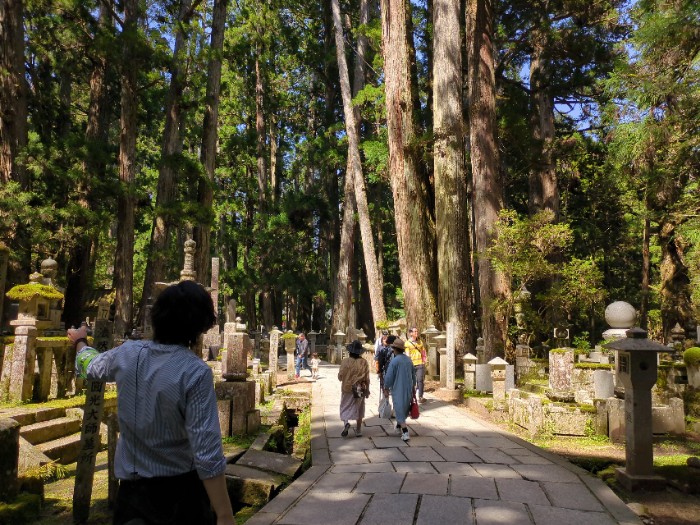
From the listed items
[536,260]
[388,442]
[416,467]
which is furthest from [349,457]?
[536,260]

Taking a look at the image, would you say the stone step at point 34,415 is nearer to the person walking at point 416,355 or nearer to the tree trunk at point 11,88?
the person walking at point 416,355

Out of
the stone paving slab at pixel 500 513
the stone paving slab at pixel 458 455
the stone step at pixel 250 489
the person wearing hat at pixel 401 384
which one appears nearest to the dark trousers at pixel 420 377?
the person wearing hat at pixel 401 384

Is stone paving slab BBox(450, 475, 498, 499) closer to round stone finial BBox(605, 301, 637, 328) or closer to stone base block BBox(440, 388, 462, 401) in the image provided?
stone base block BBox(440, 388, 462, 401)

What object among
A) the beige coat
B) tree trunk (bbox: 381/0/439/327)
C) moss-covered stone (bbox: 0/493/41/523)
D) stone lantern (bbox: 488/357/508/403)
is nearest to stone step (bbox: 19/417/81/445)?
moss-covered stone (bbox: 0/493/41/523)

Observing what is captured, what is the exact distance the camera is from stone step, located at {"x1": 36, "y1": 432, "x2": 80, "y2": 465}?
5672 millimetres

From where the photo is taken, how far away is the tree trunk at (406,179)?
49.0 ft

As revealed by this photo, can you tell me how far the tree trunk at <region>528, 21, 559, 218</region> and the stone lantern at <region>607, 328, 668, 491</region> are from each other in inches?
523

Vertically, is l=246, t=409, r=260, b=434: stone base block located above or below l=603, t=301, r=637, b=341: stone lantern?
below

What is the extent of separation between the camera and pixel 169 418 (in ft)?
5.97

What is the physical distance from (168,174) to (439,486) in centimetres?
1329

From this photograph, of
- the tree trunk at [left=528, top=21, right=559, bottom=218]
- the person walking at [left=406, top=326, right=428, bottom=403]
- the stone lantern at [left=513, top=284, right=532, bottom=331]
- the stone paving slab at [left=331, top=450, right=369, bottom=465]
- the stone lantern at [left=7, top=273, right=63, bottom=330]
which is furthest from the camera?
the tree trunk at [left=528, top=21, right=559, bottom=218]

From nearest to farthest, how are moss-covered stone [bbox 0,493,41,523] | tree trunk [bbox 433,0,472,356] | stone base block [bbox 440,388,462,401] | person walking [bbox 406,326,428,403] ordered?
moss-covered stone [bbox 0,493,41,523], person walking [bbox 406,326,428,403], stone base block [bbox 440,388,462,401], tree trunk [bbox 433,0,472,356]

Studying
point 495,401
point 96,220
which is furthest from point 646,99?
point 96,220

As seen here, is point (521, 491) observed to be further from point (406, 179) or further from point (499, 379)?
point (406, 179)
